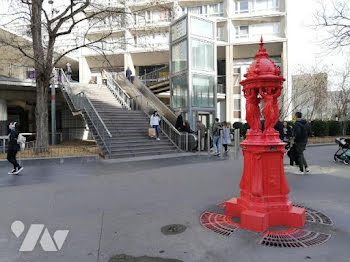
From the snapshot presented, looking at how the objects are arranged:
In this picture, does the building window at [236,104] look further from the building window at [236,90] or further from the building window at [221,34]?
the building window at [221,34]

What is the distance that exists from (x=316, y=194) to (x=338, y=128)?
23408 millimetres

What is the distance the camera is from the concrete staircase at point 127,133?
12.8 metres

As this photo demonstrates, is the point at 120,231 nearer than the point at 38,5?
Yes

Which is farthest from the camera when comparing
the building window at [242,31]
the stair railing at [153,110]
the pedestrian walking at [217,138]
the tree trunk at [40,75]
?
the building window at [242,31]

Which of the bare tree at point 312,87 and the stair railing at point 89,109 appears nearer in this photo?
the stair railing at point 89,109

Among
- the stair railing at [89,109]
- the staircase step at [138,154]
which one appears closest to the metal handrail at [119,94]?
the stair railing at [89,109]

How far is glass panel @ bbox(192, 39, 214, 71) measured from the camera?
18297 mm

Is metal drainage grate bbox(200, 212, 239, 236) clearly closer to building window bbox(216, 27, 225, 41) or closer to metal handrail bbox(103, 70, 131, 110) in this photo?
metal handrail bbox(103, 70, 131, 110)

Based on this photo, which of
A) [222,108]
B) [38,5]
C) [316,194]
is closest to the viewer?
[316,194]

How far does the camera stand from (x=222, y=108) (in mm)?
35375

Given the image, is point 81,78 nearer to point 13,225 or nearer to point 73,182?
point 73,182

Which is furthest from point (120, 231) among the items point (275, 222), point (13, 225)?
point (275, 222)

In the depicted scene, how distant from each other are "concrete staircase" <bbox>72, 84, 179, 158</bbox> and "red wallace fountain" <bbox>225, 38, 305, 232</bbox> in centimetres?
865
